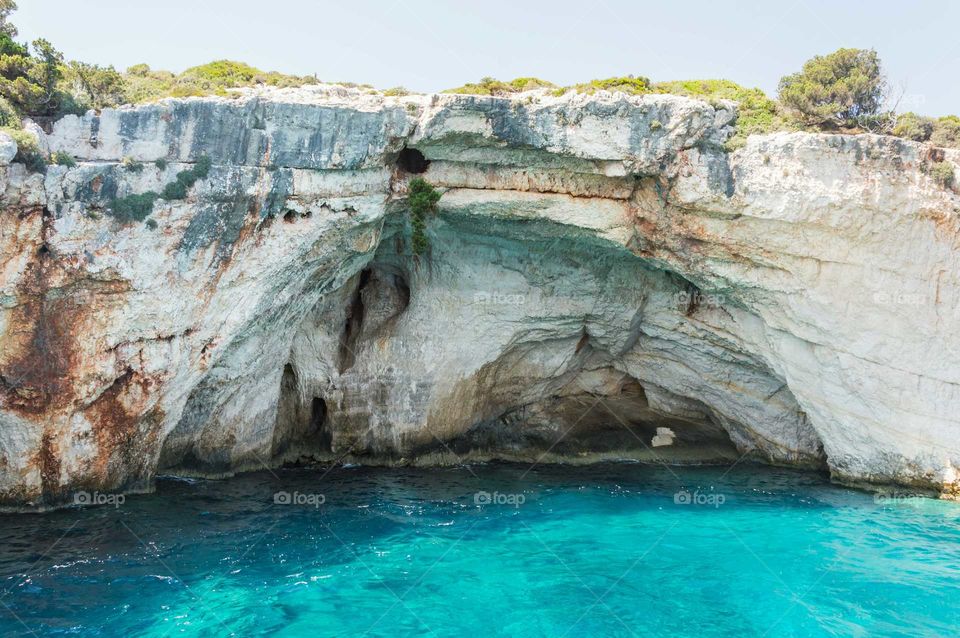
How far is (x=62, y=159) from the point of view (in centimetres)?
1416

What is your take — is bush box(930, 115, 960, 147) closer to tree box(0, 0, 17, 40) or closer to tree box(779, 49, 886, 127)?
tree box(779, 49, 886, 127)

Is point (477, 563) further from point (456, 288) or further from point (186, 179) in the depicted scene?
point (186, 179)

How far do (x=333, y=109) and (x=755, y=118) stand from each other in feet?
33.8

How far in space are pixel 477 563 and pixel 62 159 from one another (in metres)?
11.2

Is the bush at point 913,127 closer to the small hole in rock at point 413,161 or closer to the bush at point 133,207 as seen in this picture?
the small hole in rock at point 413,161

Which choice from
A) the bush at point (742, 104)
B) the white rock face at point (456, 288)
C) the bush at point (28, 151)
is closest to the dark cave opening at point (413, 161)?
the white rock face at point (456, 288)

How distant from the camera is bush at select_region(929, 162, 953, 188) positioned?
16422 millimetres

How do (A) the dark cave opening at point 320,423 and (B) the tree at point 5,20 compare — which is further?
(A) the dark cave opening at point 320,423

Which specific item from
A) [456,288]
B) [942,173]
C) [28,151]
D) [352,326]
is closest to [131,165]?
[28,151]

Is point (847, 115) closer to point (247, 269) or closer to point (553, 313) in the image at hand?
point (553, 313)

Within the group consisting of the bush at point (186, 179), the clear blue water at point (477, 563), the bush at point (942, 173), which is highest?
the bush at point (942, 173)

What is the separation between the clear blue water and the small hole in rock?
809 cm

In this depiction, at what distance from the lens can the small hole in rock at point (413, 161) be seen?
18062 millimetres

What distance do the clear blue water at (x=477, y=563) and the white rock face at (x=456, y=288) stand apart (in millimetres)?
1969
